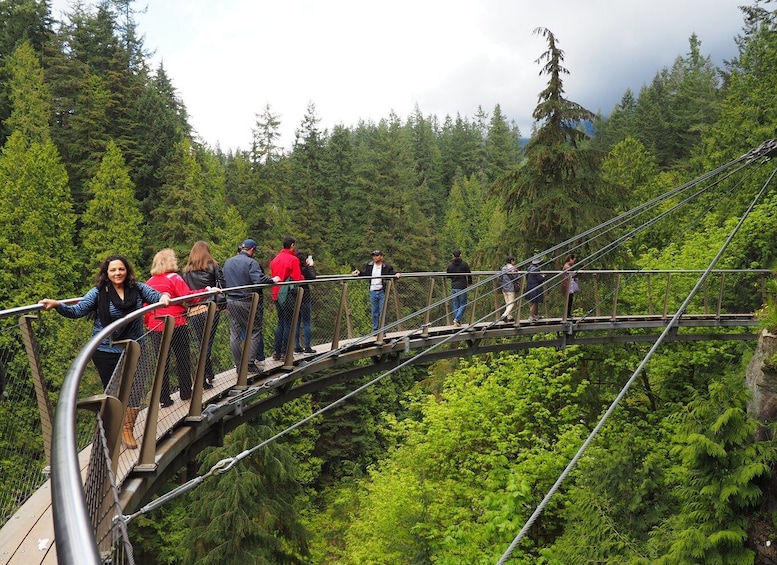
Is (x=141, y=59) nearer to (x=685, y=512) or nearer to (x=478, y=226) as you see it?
(x=478, y=226)

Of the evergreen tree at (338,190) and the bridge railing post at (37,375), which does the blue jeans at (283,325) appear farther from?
the evergreen tree at (338,190)

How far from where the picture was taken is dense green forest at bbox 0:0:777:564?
10.5m

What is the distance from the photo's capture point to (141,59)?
3897 cm

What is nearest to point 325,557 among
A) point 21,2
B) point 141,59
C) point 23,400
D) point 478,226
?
point 23,400

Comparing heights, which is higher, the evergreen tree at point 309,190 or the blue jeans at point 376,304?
the evergreen tree at point 309,190

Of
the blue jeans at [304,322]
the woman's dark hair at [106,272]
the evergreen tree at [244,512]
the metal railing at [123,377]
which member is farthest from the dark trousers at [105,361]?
the evergreen tree at [244,512]

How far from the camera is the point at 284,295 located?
23.1 ft

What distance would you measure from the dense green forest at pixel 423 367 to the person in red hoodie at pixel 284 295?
2.62m

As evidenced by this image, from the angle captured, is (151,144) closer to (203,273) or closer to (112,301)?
(203,273)

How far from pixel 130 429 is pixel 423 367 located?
103 ft

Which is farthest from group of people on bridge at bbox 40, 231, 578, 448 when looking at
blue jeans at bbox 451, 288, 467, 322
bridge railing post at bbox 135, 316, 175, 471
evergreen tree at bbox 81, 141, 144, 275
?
evergreen tree at bbox 81, 141, 144, 275

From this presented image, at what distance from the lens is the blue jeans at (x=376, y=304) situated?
9539 millimetres

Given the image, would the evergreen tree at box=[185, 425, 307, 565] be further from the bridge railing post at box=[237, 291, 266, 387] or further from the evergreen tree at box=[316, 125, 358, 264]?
the evergreen tree at box=[316, 125, 358, 264]

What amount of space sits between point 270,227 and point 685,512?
2982 centimetres
